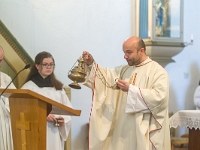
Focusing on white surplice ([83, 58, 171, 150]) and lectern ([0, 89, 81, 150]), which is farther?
white surplice ([83, 58, 171, 150])

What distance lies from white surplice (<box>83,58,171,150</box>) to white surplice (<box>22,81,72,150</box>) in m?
0.67

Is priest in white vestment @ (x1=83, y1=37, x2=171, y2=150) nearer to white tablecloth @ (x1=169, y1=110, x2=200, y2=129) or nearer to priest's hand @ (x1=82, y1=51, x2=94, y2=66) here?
priest's hand @ (x1=82, y1=51, x2=94, y2=66)

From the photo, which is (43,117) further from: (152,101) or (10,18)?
(10,18)

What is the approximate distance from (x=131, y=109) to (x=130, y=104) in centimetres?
5

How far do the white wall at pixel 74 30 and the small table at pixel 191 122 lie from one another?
1.63 m

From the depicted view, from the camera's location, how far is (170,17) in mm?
6715

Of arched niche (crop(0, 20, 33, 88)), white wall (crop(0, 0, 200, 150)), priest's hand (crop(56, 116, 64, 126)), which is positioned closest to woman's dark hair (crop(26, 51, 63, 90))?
priest's hand (crop(56, 116, 64, 126))

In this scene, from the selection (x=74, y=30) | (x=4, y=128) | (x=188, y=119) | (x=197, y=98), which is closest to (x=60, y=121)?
(x=4, y=128)

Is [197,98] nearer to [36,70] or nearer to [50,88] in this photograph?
[50,88]

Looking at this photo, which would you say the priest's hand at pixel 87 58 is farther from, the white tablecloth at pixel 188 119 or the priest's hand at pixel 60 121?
the white tablecloth at pixel 188 119

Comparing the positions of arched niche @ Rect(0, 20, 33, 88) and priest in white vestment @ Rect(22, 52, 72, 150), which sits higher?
arched niche @ Rect(0, 20, 33, 88)

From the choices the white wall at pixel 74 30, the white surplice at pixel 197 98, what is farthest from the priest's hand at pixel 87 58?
the white surplice at pixel 197 98

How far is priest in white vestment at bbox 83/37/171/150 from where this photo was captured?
11.4 ft

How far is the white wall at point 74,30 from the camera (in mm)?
5394
